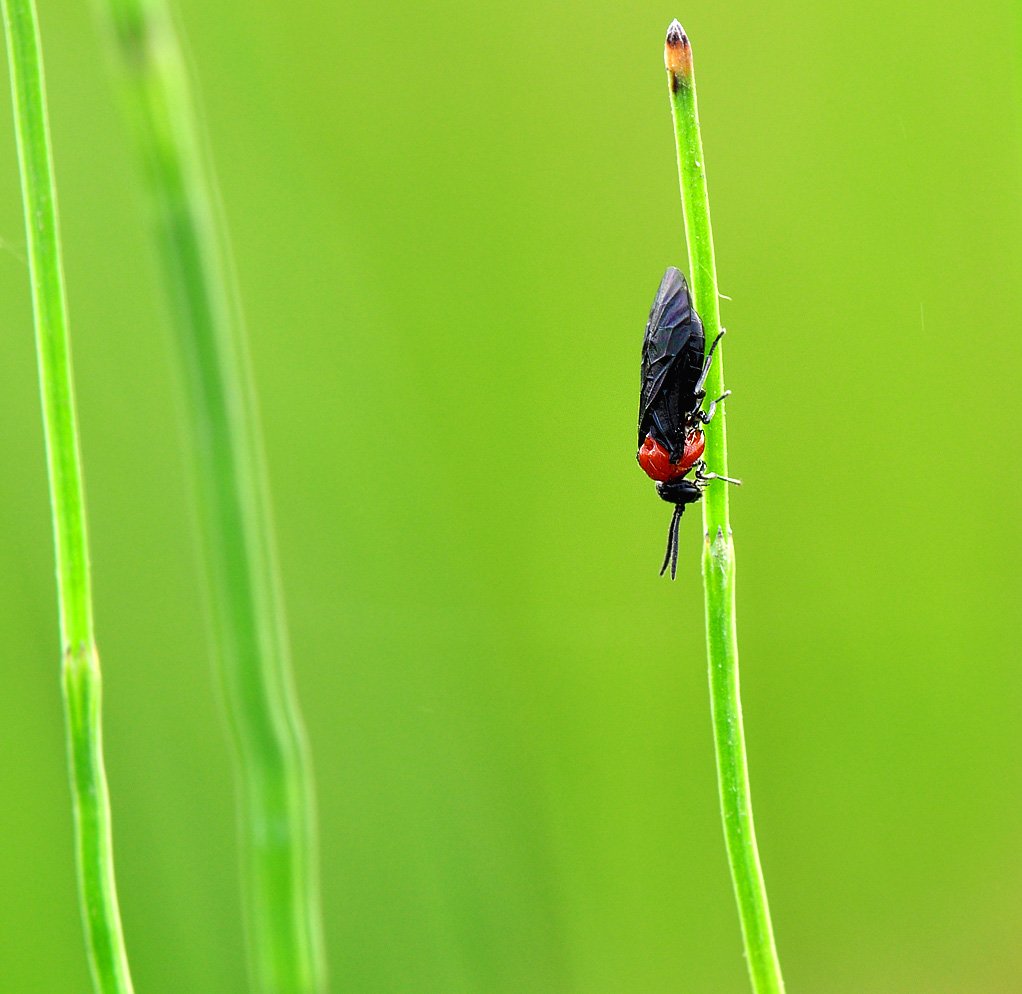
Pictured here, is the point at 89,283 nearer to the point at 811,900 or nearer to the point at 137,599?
the point at 137,599

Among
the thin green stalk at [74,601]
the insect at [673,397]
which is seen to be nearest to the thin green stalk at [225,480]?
the thin green stalk at [74,601]

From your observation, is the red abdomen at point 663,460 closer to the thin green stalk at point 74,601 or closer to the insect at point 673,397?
the insect at point 673,397

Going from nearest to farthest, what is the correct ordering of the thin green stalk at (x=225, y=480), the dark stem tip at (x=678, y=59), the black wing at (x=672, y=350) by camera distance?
the thin green stalk at (x=225, y=480), the dark stem tip at (x=678, y=59), the black wing at (x=672, y=350)

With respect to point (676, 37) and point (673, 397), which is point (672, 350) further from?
point (676, 37)

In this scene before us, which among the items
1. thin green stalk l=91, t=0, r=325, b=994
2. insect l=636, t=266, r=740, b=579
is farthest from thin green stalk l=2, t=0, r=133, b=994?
insect l=636, t=266, r=740, b=579

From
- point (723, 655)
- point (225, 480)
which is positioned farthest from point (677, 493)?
point (225, 480)

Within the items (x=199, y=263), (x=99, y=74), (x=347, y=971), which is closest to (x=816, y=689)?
(x=347, y=971)

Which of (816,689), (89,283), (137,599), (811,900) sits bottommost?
(811,900)
